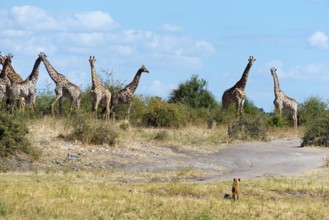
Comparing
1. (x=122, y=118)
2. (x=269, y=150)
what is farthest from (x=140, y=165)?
(x=122, y=118)

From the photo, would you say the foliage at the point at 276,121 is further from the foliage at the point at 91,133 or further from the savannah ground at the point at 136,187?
the foliage at the point at 91,133

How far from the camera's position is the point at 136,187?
18.0 m

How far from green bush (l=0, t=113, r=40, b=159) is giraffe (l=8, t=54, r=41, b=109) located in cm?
709

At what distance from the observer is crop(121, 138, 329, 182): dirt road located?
23.1m

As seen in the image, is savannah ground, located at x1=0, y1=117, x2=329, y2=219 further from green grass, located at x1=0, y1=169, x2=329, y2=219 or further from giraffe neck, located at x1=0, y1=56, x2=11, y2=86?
giraffe neck, located at x1=0, y1=56, x2=11, y2=86

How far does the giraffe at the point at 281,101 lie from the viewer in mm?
40656

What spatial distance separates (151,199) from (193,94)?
31.6 metres

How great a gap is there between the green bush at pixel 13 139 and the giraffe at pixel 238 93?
13798 mm

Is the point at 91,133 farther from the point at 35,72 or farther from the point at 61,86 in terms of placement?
the point at 61,86

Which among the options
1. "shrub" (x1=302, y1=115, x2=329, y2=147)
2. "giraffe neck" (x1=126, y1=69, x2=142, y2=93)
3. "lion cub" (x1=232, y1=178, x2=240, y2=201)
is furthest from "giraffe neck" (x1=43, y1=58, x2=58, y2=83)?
"lion cub" (x1=232, y1=178, x2=240, y2=201)

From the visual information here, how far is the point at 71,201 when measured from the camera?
50.5 feet

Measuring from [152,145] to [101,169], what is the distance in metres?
4.93

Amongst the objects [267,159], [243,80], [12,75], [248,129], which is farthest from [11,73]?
[267,159]

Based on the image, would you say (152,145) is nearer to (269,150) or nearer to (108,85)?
(269,150)
